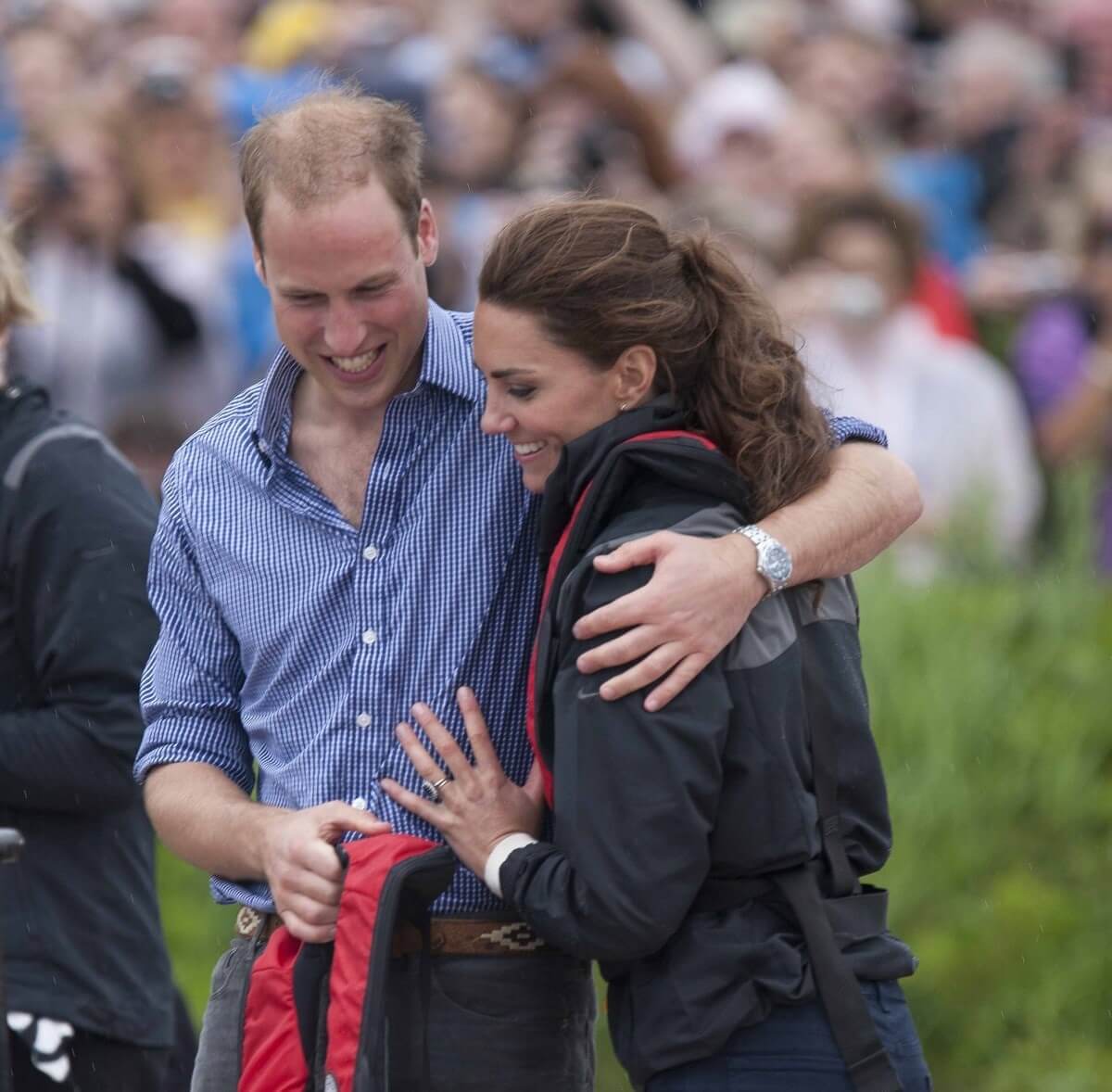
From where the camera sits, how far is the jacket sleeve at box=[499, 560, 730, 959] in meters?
2.73

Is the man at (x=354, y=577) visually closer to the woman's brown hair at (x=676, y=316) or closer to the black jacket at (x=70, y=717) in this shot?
the woman's brown hair at (x=676, y=316)

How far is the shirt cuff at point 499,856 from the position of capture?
2.93 m

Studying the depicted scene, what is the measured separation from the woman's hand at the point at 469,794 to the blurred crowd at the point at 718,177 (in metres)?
3.81

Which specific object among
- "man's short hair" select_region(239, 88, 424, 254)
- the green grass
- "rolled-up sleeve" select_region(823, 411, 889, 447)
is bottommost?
the green grass

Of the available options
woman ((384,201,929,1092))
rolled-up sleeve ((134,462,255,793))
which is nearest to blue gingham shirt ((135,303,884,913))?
rolled-up sleeve ((134,462,255,793))

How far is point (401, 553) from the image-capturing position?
10.4 ft

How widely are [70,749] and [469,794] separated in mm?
919

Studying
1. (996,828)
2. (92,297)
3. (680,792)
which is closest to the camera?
(680,792)

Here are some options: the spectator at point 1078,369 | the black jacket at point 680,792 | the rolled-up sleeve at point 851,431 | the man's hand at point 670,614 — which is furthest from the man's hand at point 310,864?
the spectator at point 1078,369

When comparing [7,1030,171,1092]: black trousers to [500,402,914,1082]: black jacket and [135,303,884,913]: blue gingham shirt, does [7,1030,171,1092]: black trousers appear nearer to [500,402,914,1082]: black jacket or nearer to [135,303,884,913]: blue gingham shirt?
[135,303,884,913]: blue gingham shirt

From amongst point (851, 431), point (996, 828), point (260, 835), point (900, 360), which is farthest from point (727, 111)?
point (260, 835)

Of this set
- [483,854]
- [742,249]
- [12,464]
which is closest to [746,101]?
[742,249]

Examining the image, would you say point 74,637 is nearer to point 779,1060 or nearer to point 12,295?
point 12,295

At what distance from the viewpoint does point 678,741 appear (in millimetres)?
2742
